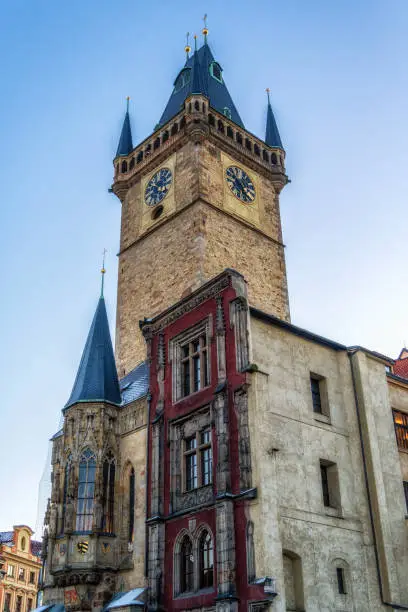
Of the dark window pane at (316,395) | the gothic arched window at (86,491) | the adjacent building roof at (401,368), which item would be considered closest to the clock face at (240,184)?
the adjacent building roof at (401,368)

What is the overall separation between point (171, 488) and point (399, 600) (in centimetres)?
835

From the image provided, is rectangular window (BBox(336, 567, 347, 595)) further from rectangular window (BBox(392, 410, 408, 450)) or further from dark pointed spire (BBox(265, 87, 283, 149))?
dark pointed spire (BBox(265, 87, 283, 149))

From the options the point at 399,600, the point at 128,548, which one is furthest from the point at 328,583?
the point at 128,548

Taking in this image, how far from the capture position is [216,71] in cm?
4909

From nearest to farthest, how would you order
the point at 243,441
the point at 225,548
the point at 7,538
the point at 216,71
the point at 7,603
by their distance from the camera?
Answer: the point at 225,548 → the point at 243,441 → the point at 216,71 → the point at 7,603 → the point at 7,538

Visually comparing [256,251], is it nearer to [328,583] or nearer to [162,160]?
[162,160]

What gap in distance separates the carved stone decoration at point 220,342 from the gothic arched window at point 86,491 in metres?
6.93

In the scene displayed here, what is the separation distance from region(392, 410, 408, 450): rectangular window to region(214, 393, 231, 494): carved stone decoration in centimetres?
850

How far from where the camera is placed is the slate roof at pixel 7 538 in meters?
59.6

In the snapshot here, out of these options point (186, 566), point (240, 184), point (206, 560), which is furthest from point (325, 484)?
point (240, 184)

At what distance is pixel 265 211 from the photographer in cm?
4188

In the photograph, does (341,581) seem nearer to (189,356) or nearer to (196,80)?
(189,356)

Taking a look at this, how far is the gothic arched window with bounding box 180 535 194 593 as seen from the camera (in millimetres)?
22734

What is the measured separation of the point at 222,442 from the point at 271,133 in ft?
95.3
